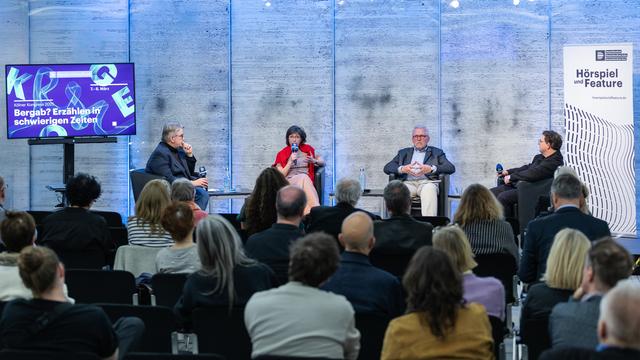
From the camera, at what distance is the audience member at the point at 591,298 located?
4.08 m

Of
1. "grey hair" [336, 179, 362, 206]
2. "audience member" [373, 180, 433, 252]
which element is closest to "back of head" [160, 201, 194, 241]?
"audience member" [373, 180, 433, 252]

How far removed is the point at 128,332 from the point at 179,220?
1.59 metres

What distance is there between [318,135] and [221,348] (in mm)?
8533

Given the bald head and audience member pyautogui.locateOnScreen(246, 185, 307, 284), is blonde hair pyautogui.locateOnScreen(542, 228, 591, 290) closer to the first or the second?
the bald head

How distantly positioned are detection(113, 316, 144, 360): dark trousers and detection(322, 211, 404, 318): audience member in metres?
1.01

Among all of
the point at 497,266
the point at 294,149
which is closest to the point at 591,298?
the point at 497,266

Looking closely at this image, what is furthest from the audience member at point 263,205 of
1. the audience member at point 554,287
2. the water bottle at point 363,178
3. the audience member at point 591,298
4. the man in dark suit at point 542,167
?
the water bottle at point 363,178

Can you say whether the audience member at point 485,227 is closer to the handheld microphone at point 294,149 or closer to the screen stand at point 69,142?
the handheld microphone at point 294,149

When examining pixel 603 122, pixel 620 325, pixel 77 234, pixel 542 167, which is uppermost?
pixel 603 122

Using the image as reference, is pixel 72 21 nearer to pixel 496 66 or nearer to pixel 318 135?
pixel 318 135

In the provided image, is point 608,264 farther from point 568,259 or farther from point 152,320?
point 152,320

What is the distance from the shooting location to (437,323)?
3805 millimetres

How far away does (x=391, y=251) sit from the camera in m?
6.64

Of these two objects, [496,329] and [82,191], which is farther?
[82,191]
